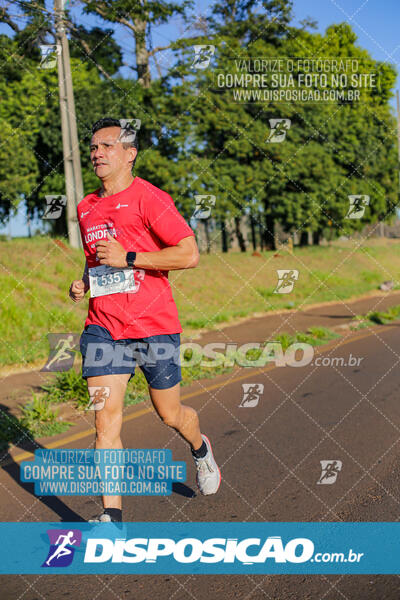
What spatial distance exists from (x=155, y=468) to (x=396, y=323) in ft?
33.9

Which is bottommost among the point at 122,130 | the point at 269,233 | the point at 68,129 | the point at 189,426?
the point at 269,233

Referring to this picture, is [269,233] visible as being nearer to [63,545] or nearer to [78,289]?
[78,289]

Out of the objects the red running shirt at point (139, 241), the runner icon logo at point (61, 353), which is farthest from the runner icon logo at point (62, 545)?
the runner icon logo at point (61, 353)

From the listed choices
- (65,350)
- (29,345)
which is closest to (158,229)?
(65,350)

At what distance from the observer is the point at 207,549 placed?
375 centimetres

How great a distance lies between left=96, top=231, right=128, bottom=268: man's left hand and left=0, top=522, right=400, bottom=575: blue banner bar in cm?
142

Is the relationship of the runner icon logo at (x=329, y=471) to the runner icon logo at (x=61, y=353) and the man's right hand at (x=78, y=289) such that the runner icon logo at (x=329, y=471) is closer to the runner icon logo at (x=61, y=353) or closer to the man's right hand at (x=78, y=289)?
the man's right hand at (x=78, y=289)

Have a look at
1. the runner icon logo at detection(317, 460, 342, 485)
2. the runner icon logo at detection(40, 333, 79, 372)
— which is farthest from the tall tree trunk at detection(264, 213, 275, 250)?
the runner icon logo at detection(317, 460, 342, 485)

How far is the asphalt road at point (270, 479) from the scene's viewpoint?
336cm

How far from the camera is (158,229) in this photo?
384 centimetres

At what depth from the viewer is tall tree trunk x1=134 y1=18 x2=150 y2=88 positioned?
2429 centimetres

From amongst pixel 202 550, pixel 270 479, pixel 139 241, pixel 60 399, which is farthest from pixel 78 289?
A: pixel 60 399

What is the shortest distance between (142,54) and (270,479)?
979 inches

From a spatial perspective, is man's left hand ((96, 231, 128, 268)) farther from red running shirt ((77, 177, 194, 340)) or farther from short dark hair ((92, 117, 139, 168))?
short dark hair ((92, 117, 139, 168))
